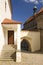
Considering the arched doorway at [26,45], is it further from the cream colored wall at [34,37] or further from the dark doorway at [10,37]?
the cream colored wall at [34,37]

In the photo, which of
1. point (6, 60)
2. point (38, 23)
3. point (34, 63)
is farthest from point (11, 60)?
point (38, 23)

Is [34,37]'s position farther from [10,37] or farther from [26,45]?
[26,45]

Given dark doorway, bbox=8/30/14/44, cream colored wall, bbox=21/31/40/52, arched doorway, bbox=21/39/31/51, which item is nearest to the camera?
cream colored wall, bbox=21/31/40/52

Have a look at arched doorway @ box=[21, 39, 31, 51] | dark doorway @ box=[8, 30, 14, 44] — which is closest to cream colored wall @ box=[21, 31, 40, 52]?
dark doorway @ box=[8, 30, 14, 44]

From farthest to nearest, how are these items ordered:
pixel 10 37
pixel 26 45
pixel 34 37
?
pixel 26 45
pixel 10 37
pixel 34 37

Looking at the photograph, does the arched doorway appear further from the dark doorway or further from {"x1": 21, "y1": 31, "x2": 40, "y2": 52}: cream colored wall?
{"x1": 21, "y1": 31, "x2": 40, "y2": 52}: cream colored wall

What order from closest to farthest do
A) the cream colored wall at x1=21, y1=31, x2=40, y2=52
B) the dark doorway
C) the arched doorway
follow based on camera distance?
1. the cream colored wall at x1=21, y1=31, x2=40, y2=52
2. the dark doorway
3. the arched doorway

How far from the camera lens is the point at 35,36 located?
74.0ft

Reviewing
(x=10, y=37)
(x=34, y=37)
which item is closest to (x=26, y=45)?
(x=10, y=37)

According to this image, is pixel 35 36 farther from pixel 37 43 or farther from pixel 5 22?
pixel 5 22

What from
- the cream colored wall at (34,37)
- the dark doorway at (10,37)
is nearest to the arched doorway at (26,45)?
the dark doorway at (10,37)

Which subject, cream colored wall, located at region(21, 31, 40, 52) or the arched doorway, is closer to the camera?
cream colored wall, located at region(21, 31, 40, 52)

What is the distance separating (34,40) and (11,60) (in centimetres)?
888

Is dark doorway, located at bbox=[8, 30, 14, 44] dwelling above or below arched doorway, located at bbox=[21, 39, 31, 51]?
above
